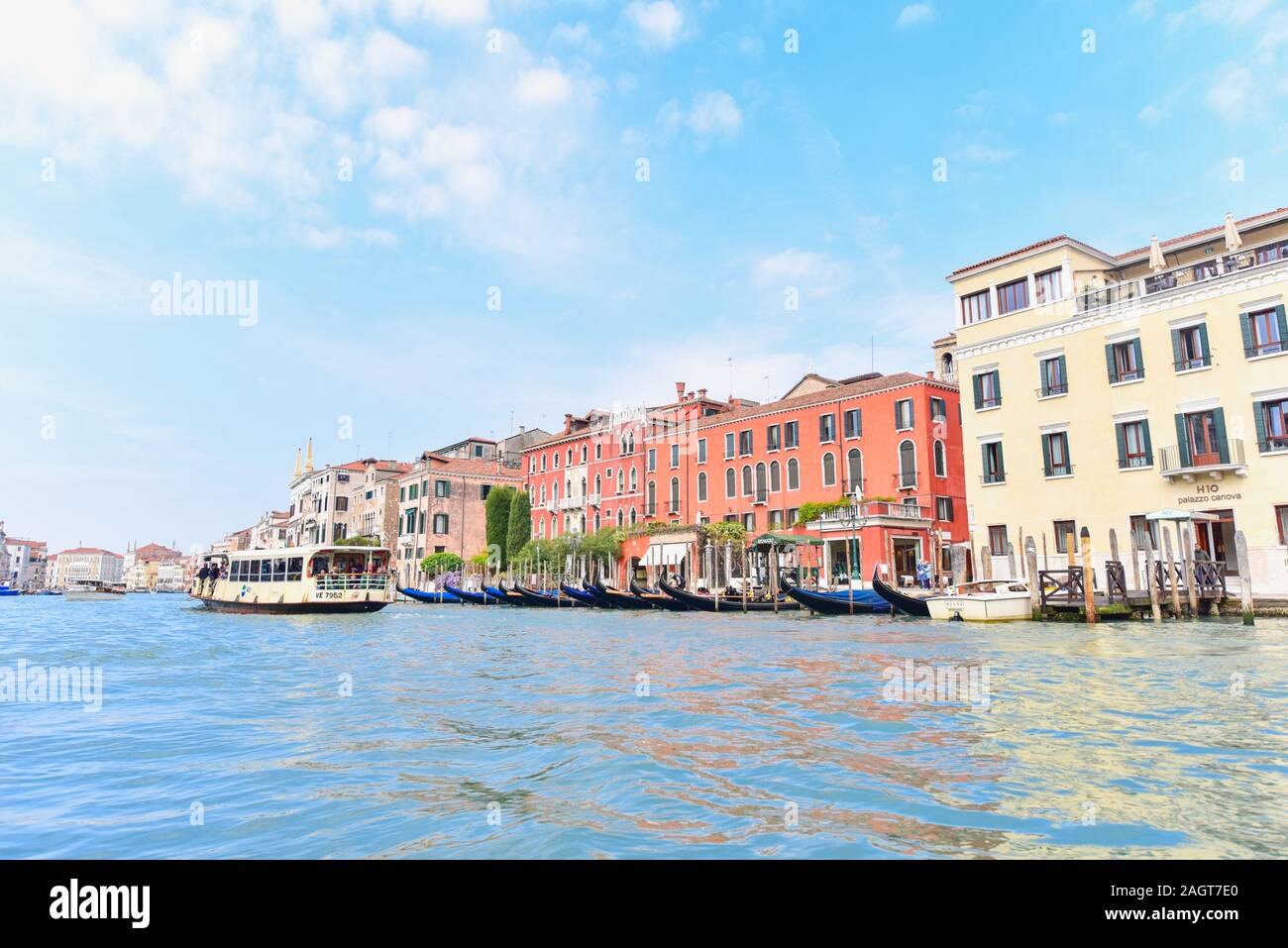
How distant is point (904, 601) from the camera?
68.4ft

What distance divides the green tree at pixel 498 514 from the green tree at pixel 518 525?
1.24ft

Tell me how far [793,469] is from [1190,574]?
16.4 metres

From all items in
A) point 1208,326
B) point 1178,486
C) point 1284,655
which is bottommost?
point 1284,655

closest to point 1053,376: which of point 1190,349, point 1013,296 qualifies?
point 1013,296

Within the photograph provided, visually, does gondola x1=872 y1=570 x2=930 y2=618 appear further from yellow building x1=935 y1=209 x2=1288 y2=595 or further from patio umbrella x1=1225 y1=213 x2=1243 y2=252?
patio umbrella x1=1225 y1=213 x2=1243 y2=252

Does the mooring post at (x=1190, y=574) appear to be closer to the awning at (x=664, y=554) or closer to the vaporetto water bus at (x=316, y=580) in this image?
the awning at (x=664, y=554)

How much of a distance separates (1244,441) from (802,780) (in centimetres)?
2009

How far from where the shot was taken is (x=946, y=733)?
572 centimetres

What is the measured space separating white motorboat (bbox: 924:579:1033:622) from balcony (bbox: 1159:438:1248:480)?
5.21 metres

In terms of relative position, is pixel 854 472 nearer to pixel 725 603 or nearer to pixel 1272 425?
pixel 725 603

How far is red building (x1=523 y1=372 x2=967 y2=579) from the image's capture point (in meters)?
27.7

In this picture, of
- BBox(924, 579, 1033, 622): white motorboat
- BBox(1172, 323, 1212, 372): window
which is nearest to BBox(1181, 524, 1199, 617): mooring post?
BBox(924, 579, 1033, 622): white motorboat
